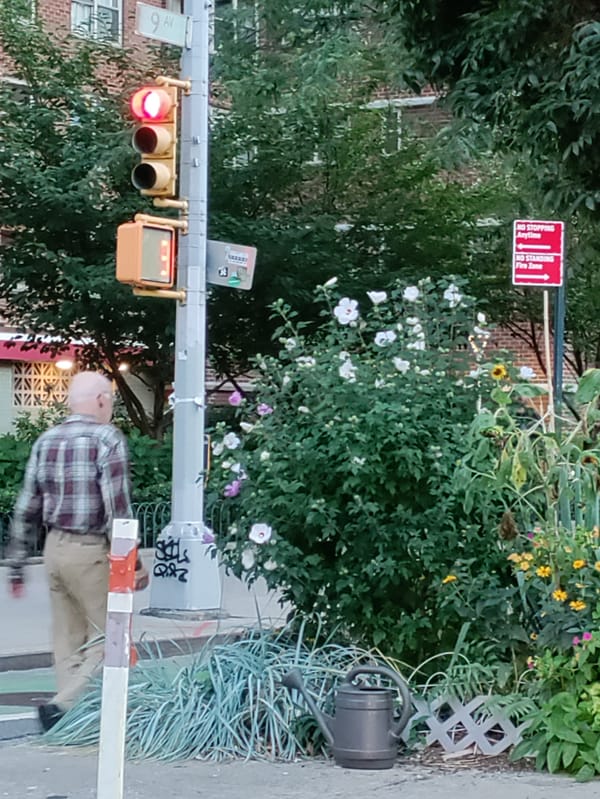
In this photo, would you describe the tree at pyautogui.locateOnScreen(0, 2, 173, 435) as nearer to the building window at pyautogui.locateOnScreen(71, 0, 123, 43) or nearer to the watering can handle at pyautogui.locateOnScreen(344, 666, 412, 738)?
the building window at pyautogui.locateOnScreen(71, 0, 123, 43)

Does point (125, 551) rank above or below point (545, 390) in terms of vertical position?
below

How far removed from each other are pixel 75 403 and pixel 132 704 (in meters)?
1.69

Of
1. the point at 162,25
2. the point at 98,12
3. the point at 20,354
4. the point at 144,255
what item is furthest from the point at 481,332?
the point at 20,354

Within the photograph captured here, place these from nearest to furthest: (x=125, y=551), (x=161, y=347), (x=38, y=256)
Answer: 1. (x=125, y=551)
2. (x=38, y=256)
3. (x=161, y=347)

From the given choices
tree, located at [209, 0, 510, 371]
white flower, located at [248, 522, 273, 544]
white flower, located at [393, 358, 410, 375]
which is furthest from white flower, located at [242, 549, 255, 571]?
tree, located at [209, 0, 510, 371]

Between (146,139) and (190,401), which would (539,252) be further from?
(190,401)

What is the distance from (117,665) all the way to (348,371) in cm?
272

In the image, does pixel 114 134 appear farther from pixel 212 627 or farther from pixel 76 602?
pixel 76 602

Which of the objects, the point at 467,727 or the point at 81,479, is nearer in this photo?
the point at 467,727

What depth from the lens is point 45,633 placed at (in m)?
11.3

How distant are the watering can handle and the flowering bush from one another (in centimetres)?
55

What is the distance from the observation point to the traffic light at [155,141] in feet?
35.8

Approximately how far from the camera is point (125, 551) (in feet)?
17.0

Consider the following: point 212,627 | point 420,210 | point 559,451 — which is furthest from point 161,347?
point 559,451
